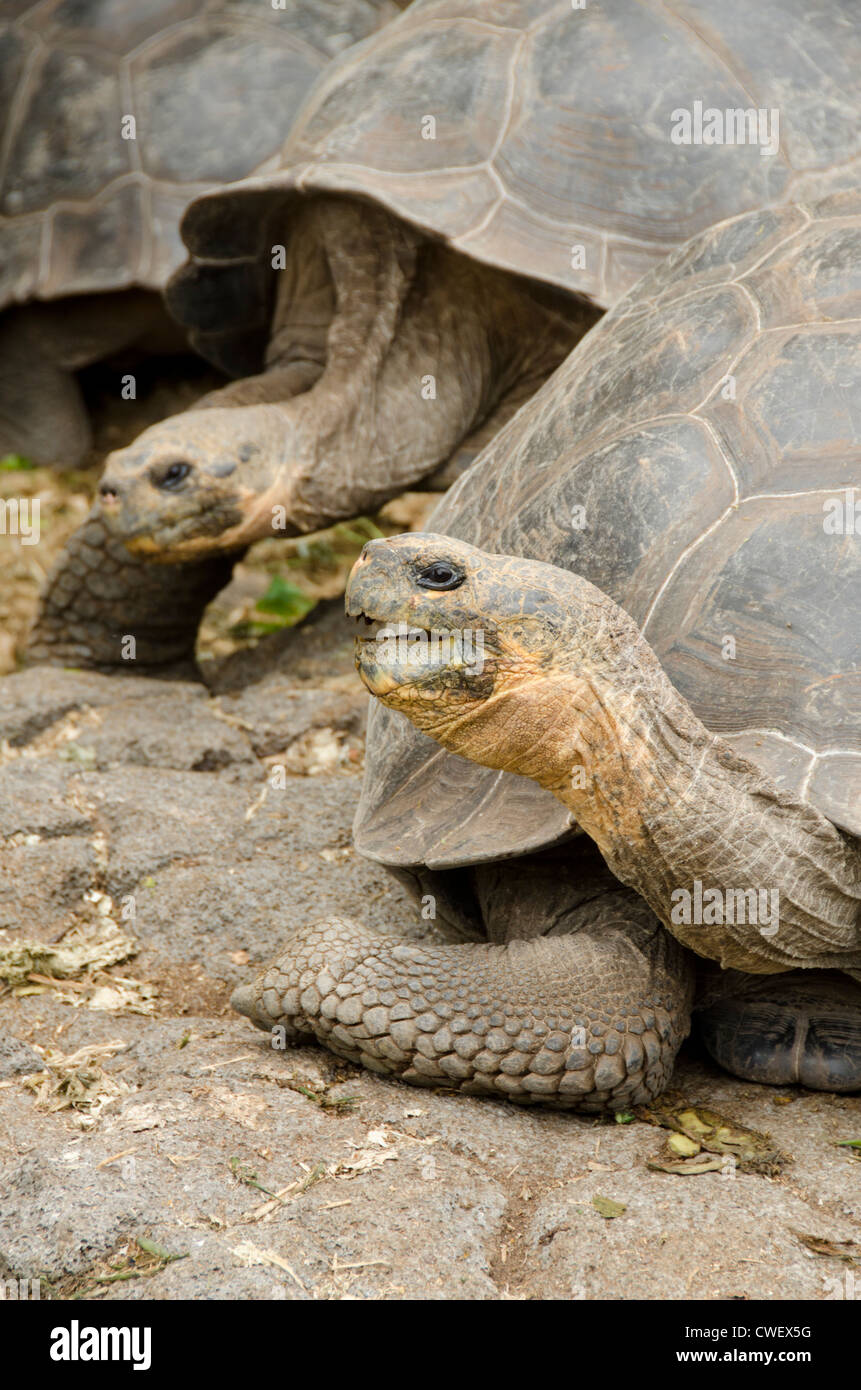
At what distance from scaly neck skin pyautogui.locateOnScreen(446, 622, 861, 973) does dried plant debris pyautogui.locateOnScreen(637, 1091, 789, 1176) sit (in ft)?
1.09

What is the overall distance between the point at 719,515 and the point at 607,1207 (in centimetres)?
110

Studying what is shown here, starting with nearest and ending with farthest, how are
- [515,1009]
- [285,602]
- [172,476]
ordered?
1. [515,1009]
2. [172,476]
3. [285,602]

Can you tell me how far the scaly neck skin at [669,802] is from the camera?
2.11m

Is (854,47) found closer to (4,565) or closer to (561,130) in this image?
(561,130)

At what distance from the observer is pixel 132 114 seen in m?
6.49

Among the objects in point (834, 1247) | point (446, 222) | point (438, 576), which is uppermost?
point (446, 222)

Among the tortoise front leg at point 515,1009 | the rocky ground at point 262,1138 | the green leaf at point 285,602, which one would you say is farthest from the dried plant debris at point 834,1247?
the green leaf at point 285,602

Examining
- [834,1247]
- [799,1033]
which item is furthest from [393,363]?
[834,1247]

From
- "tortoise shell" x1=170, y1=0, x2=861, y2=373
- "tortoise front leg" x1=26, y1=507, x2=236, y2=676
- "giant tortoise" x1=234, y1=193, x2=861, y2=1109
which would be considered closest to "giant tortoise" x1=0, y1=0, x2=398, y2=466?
"tortoise shell" x1=170, y1=0, x2=861, y2=373

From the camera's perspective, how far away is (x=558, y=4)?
4840 mm

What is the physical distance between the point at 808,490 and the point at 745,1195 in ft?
3.63

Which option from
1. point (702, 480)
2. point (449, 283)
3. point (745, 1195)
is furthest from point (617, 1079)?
point (449, 283)

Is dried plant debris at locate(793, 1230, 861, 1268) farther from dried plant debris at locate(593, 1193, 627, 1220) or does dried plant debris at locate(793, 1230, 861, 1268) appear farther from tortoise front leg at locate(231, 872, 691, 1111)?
tortoise front leg at locate(231, 872, 691, 1111)

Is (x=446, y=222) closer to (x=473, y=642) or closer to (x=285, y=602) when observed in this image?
(x=285, y=602)
